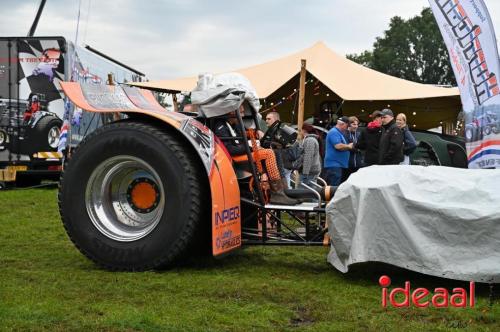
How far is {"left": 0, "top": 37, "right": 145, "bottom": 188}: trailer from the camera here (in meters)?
15.4

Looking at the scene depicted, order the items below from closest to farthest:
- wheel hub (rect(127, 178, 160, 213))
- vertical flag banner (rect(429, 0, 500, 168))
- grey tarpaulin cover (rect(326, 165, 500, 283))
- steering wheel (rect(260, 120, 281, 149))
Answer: grey tarpaulin cover (rect(326, 165, 500, 283))
wheel hub (rect(127, 178, 160, 213))
steering wheel (rect(260, 120, 281, 149))
vertical flag banner (rect(429, 0, 500, 168))

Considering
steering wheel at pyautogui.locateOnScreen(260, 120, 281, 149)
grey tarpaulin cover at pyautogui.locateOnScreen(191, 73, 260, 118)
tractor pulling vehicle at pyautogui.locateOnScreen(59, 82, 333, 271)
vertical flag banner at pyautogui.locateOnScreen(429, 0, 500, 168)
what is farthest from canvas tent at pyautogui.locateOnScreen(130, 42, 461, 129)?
tractor pulling vehicle at pyautogui.locateOnScreen(59, 82, 333, 271)

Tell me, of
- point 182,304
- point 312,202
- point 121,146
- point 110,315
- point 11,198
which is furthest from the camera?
point 11,198

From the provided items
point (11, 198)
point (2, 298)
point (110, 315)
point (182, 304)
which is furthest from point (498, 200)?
point (11, 198)

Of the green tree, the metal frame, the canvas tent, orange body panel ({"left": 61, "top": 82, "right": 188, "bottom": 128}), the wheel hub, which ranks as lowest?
the metal frame

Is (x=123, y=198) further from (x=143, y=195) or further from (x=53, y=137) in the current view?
(x=53, y=137)

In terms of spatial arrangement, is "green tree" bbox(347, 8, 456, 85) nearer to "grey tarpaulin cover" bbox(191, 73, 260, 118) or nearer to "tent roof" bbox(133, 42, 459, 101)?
"tent roof" bbox(133, 42, 459, 101)

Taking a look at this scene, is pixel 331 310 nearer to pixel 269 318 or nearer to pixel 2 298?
pixel 269 318

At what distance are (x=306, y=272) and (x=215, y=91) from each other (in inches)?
67.0

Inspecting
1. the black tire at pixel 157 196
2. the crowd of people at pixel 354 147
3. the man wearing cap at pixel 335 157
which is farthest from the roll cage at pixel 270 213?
the man wearing cap at pixel 335 157

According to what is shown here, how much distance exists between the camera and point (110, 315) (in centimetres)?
436

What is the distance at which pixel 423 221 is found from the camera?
16.7 ft

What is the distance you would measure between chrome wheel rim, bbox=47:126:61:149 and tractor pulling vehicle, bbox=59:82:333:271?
9743 millimetres
